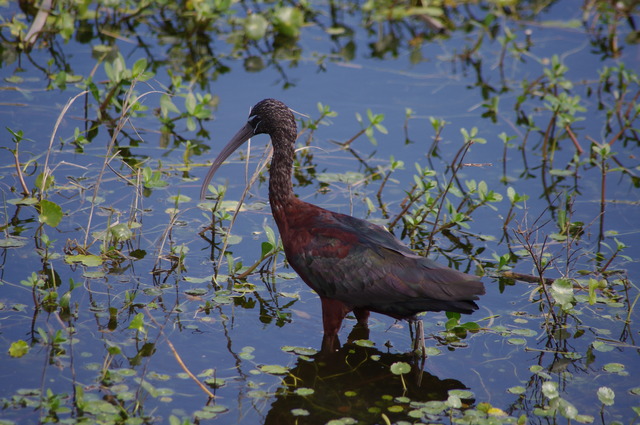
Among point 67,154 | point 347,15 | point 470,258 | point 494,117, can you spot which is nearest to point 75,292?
point 67,154

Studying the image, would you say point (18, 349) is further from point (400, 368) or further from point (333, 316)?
point (400, 368)

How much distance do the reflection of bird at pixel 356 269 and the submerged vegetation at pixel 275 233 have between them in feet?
0.71

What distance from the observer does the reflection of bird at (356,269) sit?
4465 millimetres

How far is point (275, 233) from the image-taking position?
5906 millimetres

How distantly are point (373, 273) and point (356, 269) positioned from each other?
0.34ft

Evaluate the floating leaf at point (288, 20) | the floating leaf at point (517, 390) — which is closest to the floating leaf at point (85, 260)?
the floating leaf at point (517, 390)

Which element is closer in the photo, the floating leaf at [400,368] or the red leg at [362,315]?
the floating leaf at [400,368]

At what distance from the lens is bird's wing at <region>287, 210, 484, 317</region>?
14.6ft

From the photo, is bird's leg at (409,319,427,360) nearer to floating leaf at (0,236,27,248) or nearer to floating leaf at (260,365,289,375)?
floating leaf at (260,365,289,375)

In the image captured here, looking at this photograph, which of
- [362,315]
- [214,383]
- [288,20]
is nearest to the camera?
[214,383]

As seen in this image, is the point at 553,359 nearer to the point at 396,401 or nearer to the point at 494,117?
the point at 396,401

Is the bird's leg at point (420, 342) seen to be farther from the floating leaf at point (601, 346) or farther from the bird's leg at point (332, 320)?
the floating leaf at point (601, 346)

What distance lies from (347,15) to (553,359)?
646 cm

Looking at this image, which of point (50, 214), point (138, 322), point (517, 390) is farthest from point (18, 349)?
point (517, 390)
